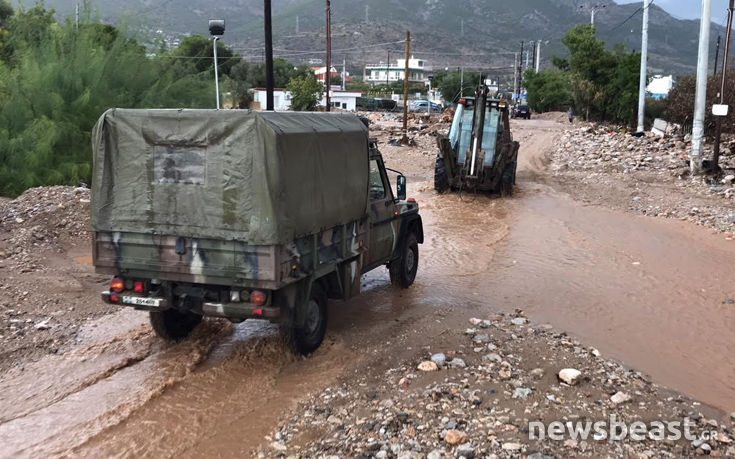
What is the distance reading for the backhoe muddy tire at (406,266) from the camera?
928 cm

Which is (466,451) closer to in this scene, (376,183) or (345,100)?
(376,183)

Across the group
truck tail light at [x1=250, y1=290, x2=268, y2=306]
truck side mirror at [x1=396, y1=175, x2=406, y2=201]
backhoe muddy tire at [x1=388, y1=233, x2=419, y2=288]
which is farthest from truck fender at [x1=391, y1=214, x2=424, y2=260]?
truck tail light at [x1=250, y1=290, x2=268, y2=306]

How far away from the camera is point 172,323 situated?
7.09 m

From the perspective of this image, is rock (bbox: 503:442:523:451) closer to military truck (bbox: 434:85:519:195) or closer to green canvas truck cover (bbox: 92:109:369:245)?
green canvas truck cover (bbox: 92:109:369:245)

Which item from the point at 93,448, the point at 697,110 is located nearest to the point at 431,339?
the point at 93,448

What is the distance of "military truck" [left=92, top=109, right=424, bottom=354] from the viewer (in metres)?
5.82

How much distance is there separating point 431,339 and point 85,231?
708 centimetres

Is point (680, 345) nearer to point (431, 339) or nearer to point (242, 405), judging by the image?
point (431, 339)

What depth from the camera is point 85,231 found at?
11516mm

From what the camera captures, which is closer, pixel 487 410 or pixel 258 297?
pixel 487 410

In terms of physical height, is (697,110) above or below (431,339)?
above

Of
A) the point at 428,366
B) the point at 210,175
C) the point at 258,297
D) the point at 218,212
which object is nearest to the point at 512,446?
the point at 428,366

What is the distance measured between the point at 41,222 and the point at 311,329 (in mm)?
6806

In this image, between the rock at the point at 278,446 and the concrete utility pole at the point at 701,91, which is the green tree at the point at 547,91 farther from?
the rock at the point at 278,446
